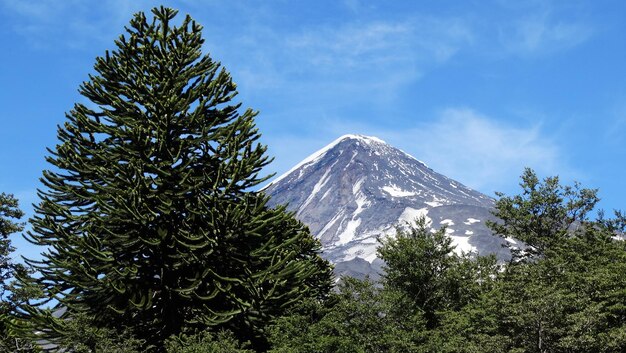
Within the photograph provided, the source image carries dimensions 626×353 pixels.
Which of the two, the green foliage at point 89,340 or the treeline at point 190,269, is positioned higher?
the treeline at point 190,269

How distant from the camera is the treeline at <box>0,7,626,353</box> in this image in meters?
23.0

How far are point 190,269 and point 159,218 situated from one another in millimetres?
2513

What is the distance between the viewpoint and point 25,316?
2609 centimetres

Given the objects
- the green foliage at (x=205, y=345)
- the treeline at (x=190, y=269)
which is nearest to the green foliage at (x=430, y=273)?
the treeline at (x=190, y=269)

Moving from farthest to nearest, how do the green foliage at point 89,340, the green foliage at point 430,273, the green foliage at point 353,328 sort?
the green foliage at point 430,273 < the green foliage at point 353,328 < the green foliage at point 89,340

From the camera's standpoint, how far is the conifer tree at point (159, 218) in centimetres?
2516

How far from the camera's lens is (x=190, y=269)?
26.8m

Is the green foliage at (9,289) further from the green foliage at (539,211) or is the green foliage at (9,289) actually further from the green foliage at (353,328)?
the green foliage at (539,211)

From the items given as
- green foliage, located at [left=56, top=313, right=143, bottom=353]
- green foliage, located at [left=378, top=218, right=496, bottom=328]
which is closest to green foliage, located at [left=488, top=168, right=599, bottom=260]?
green foliage, located at [left=378, top=218, right=496, bottom=328]

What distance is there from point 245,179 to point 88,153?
6705 millimetres

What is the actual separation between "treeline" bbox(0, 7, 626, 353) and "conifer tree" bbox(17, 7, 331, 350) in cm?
7

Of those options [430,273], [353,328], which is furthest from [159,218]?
[430,273]

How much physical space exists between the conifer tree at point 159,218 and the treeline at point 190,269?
0.07 m

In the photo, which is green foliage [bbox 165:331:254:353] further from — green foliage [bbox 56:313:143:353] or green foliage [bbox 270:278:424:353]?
green foliage [bbox 270:278:424:353]
